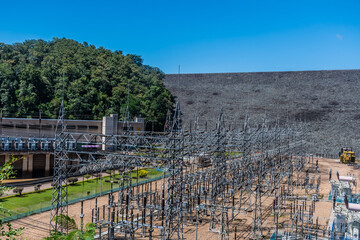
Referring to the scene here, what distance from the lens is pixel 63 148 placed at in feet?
62.2

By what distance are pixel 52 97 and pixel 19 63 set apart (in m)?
11.4

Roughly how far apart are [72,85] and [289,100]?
46.8m

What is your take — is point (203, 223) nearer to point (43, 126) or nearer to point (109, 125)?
point (109, 125)

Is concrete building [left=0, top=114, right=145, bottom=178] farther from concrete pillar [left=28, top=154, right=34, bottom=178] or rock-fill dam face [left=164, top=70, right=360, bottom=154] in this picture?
rock-fill dam face [left=164, top=70, right=360, bottom=154]

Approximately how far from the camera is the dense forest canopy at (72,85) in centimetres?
4775

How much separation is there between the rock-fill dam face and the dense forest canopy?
13.5 m

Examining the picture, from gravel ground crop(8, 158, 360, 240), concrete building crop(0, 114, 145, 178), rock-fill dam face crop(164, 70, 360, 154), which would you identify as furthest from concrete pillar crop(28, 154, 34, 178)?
rock-fill dam face crop(164, 70, 360, 154)

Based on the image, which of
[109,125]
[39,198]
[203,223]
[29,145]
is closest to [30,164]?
[29,145]

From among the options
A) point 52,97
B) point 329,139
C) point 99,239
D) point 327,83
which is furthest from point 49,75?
point 327,83

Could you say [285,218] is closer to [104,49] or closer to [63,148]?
[63,148]

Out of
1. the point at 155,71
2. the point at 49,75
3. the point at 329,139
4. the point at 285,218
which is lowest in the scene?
the point at 285,218

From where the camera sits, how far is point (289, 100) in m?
72.6

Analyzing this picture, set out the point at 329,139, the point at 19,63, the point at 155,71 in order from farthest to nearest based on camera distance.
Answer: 1. the point at 155,71
2. the point at 329,139
3. the point at 19,63

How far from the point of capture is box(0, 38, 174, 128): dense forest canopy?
4775 centimetres
